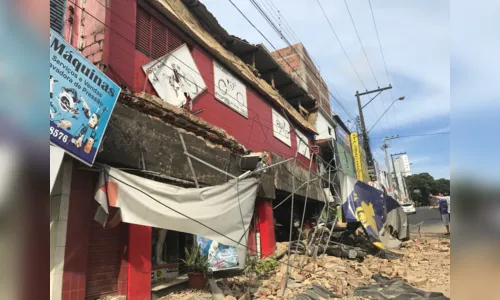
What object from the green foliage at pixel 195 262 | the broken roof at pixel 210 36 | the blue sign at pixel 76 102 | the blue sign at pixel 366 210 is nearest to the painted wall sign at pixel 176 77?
the broken roof at pixel 210 36

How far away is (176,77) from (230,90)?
2.99m

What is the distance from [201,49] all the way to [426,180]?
68.0m

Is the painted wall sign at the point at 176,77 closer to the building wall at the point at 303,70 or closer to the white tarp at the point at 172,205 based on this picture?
the white tarp at the point at 172,205

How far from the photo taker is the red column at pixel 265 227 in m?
10.5

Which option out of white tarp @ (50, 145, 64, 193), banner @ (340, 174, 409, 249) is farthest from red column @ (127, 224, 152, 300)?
banner @ (340, 174, 409, 249)

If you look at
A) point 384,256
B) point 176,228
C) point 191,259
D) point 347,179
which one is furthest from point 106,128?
point 384,256

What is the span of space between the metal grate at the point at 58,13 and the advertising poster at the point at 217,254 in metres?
5.53

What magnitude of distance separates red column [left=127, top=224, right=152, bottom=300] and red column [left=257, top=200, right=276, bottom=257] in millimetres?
4970

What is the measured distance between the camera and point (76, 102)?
4773 mm

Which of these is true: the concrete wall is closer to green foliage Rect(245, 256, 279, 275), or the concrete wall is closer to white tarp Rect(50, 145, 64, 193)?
white tarp Rect(50, 145, 64, 193)

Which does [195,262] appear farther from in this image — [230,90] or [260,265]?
[230,90]

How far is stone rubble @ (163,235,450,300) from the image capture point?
7.26 meters

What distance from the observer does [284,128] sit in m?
15.4
